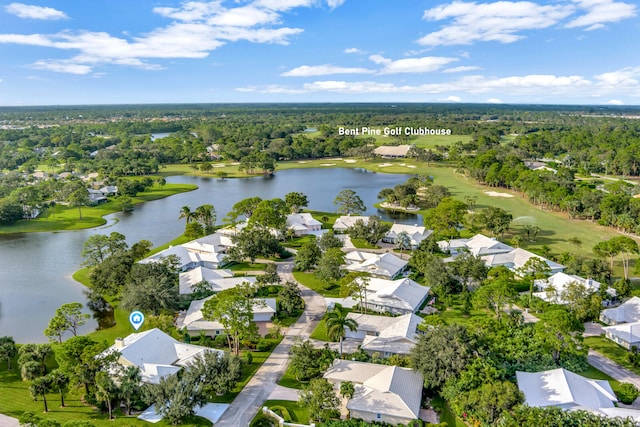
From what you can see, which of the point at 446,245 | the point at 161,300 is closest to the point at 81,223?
the point at 161,300

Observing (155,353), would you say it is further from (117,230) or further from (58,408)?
(117,230)

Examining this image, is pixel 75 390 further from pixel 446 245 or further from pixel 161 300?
pixel 446 245

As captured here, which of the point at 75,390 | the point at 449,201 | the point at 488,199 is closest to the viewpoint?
the point at 75,390

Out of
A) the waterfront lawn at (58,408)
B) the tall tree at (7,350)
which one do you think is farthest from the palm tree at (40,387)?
the tall tree at (7,350)

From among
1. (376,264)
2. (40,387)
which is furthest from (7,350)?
(376,264)

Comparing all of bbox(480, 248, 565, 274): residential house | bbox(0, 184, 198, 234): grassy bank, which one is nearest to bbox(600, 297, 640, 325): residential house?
bbox(480, 248, 565, 274): residential house

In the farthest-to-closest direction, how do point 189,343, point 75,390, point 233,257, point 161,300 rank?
point 233,257 < point 161,300 < point 189,343 < point 75,390

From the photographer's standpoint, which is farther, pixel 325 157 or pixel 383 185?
pixel 325 157
